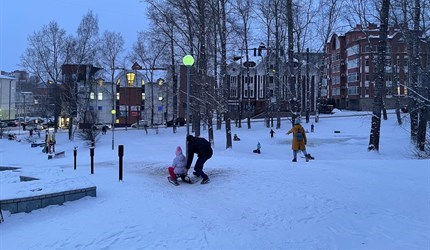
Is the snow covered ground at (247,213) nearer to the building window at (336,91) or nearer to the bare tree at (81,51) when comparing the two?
the bare tree at (81,51)

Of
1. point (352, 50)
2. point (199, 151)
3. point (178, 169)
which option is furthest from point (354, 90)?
point (178, 169)

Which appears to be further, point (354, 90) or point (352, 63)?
point (352, 63)

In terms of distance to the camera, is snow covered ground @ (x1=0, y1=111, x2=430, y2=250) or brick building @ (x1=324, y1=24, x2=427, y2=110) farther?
brick building @ (x1=324, y1=24, x2=427, y2=110)

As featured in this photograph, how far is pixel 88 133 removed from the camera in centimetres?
3503

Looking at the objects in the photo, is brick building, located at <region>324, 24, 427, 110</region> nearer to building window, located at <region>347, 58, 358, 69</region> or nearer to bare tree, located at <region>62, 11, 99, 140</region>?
building window, located at <region>347, 58, 358, 69</region>

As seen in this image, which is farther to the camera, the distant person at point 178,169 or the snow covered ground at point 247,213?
the distant person at point 178,169

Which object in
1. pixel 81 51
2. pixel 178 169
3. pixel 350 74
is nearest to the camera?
pixel 178 169

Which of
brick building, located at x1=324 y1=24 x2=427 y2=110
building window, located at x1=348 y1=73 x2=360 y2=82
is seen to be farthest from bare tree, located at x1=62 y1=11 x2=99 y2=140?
building window, located at x1=348 y1=73 x2=360 y2=82

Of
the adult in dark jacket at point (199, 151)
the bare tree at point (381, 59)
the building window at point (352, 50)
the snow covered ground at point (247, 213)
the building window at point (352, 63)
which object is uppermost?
the building window at point (352, 50)

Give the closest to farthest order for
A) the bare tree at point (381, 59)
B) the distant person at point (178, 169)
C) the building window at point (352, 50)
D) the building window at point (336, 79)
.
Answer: the distant person at point (178, 169) → the bare tree at point (381, 59) → the building window at point (352, 50) → the building window at point (336, 79)

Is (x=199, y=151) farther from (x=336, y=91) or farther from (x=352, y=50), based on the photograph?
(x=336, y=91)

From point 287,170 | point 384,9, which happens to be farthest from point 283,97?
point 287,170

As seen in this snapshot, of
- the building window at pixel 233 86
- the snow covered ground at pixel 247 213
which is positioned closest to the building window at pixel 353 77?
the building window at pixel 233 86

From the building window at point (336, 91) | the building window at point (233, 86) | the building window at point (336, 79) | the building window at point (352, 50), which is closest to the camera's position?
the building window at point (352, 50)
